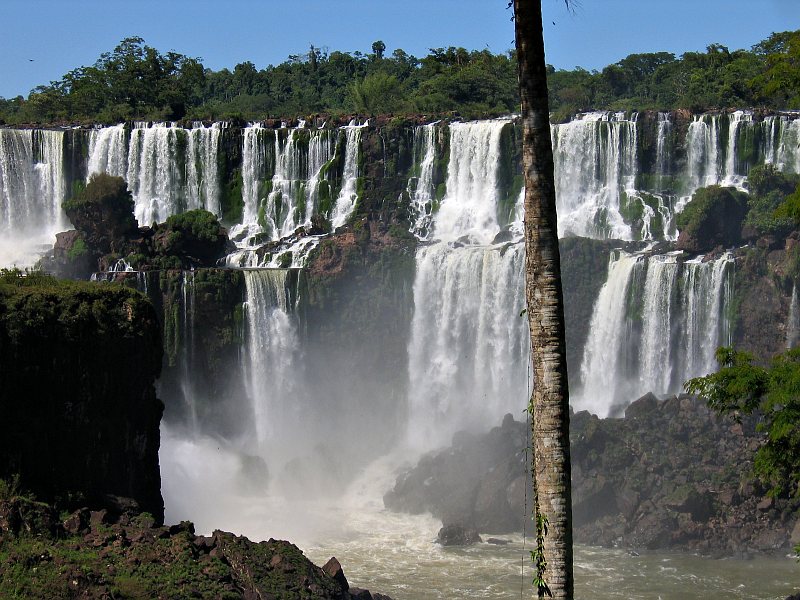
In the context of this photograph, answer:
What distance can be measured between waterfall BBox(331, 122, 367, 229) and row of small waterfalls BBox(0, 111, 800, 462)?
0.27 feet

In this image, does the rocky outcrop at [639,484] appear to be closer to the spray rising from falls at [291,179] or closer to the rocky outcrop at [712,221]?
the rocky outcrop at [712,221]

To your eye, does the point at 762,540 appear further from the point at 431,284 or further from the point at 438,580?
the point at 431,284

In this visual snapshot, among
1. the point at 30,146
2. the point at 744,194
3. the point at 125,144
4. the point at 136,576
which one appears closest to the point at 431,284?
the point at 744,194

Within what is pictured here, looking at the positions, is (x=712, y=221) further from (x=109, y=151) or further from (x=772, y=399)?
(x=109, y=151)

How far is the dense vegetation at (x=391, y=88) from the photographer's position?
55.6 meters

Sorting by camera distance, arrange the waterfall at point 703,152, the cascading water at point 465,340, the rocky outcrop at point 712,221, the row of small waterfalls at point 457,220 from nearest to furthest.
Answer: the row of small waterfalls at point 457,220 → the rocky outcrop at point 712,221 → the cascading water at point 465,340 → the waterfall at point 703,152

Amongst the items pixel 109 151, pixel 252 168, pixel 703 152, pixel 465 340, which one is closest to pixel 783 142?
pixel 703 152

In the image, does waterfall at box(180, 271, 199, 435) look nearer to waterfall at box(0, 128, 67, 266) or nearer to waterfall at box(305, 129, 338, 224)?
waterfall at box(305, 129, 338, 224)

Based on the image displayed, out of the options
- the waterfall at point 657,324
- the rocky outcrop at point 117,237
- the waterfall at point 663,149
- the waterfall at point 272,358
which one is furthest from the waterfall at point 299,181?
the waterfall at point 657,324

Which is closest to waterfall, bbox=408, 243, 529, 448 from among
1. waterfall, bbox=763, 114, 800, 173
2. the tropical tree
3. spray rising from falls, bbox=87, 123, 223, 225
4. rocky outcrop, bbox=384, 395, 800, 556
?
rocky outcrop, bbox=384, 395, 800, 556

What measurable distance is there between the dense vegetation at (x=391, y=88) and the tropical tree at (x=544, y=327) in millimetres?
37985

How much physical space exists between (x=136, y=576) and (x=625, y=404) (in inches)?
880

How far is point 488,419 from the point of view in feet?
134

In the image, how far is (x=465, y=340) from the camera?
42.0m
